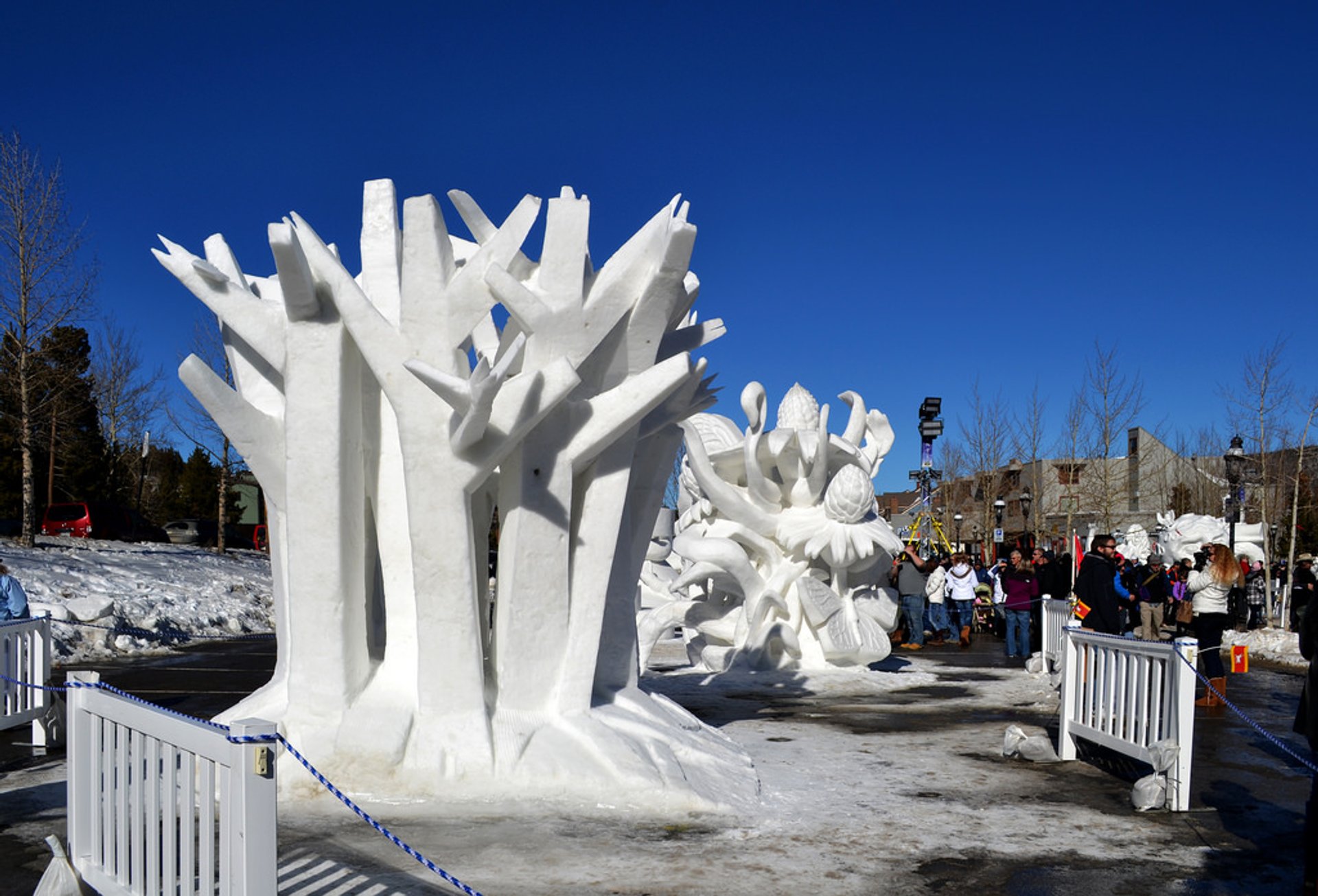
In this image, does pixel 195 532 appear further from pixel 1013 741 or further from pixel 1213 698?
pixel 1013 741

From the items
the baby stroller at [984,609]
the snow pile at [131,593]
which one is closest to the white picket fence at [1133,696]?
the snow pile at [131,593]

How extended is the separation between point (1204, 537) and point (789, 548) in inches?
537

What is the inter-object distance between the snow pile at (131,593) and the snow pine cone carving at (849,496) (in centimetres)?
949

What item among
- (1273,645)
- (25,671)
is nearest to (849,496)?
(1273,645)

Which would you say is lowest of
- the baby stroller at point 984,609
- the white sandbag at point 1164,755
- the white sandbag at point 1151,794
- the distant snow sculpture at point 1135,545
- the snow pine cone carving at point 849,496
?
the baby stroller at point 984,609

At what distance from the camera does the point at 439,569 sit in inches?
264

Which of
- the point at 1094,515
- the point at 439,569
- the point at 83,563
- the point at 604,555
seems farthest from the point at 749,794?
the point at 1094,515

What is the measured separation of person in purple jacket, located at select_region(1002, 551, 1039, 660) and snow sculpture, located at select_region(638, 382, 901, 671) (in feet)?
6.93

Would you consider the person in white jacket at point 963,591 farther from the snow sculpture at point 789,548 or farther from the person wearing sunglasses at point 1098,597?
the person wearing sunglasses at point 1098,597

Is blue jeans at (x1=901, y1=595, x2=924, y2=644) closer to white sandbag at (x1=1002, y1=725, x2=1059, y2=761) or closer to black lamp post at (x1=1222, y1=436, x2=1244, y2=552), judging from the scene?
black lamp post at (x1=1222, y1=436, x2=1244, y2=552)

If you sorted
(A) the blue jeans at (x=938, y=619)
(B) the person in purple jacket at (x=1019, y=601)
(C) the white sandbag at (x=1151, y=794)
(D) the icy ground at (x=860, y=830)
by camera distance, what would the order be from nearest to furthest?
(D) the icy ground at (x=860, y=830) < (C) the white sandbag at (x=1151, y=794) < (B) the person in purple jacket at (x=1019, y=601) < (A) the blue jeans at (x=938, y=619)

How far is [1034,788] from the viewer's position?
7371mm

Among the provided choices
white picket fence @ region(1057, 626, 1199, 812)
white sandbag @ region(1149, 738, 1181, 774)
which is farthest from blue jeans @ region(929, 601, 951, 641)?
white sandbag @ region(1149, 738, 1181, 774)

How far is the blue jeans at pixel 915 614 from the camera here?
17406mm
